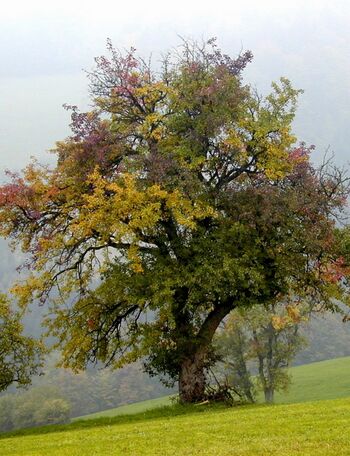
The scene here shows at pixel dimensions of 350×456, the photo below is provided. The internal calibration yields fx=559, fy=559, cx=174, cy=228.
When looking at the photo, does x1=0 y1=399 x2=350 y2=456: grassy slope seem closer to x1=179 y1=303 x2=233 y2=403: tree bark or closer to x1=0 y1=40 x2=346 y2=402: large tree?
x1=179 y1=303 x2=233 y2=403: tree bark

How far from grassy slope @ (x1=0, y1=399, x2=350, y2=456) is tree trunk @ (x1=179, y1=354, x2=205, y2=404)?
649 cm

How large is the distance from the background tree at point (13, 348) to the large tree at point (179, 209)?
1.97m

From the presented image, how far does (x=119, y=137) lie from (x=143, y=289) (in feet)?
29.2

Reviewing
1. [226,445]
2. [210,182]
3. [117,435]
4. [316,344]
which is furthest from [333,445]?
[316,344]

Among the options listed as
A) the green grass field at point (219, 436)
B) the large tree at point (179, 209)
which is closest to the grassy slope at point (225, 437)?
the green grass field at point (219, 436)

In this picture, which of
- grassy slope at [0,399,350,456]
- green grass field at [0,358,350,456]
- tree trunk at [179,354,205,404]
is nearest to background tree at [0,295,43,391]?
green grass field at [0,358,350,456]

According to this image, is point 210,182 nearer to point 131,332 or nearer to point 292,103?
point 292,103

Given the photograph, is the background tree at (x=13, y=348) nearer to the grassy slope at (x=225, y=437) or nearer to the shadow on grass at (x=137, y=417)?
the shadow on grass at (x=137, y=417)

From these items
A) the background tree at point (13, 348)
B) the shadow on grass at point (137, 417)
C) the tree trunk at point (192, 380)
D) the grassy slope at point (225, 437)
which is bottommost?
the grassy slope at point (225, 437)

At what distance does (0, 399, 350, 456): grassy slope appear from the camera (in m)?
15.2

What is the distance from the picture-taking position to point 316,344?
495 ft

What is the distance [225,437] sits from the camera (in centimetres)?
1783

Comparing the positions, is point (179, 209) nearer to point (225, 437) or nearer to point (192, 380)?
point (192, 380)

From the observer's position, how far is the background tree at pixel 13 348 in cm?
3300
